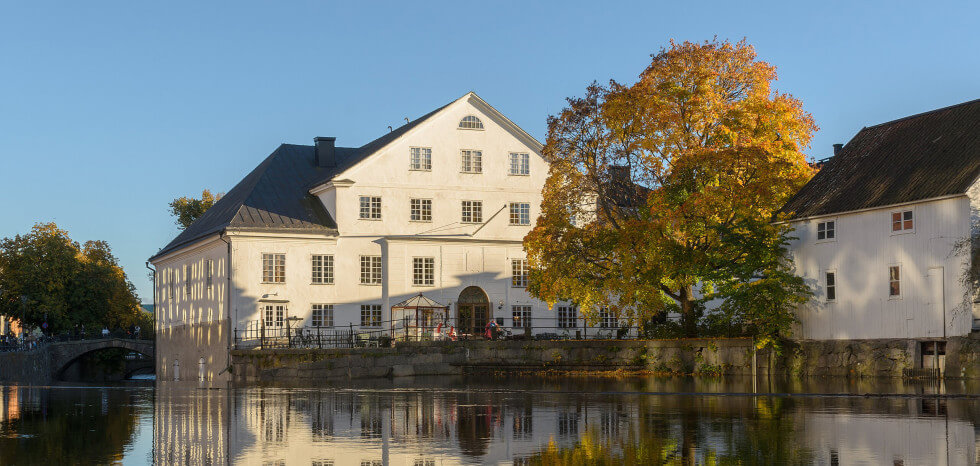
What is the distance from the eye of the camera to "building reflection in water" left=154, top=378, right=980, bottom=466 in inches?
546

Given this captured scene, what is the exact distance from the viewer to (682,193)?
4328 cm

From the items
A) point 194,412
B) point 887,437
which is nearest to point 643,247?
point 194,412

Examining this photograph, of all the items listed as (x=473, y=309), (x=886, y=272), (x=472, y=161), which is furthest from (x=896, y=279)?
(x=472, y=161)

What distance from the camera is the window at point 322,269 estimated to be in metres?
58.3

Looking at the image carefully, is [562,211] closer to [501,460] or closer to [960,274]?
[960,274]

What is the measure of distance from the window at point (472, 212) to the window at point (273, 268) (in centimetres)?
938

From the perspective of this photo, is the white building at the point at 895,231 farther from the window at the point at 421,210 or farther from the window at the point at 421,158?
the window at the point at 421,158

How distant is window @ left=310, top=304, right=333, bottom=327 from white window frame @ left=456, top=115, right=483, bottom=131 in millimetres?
11204

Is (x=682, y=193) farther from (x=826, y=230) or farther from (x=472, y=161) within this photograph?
(x=472, y=161)

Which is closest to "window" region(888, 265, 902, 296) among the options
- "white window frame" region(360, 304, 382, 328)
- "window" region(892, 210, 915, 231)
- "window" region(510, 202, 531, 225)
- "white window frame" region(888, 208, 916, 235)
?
"white window frame" region(888, 208, 916, 235)

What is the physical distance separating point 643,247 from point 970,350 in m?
11.9

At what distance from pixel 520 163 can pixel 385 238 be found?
326 inches

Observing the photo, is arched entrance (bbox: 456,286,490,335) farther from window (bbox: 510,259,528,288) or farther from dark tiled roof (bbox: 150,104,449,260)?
dark tiled roof (bbox: 150,104,449,260)

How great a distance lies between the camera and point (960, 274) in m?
38.1
